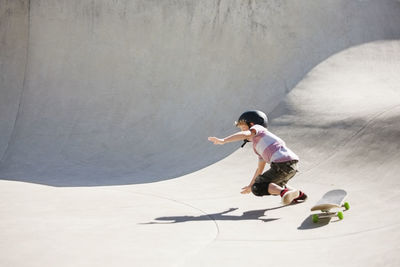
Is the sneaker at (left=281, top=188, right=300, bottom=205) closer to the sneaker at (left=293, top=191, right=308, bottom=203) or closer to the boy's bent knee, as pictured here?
the boy's bent knee

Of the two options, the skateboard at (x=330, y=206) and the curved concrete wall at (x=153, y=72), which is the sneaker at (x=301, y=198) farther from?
the curved concrete wall at (x=153, y=72)

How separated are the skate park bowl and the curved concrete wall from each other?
0.03m

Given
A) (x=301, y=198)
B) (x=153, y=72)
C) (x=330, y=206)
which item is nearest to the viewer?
(x=330, y=206)

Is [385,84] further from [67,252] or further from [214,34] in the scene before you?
[67,252]

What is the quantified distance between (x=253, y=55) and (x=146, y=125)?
8.65ft

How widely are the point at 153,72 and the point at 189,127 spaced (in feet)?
6.28

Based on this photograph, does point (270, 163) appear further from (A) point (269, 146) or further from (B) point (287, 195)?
(B) point (287, 195)

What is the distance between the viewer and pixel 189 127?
356 inches

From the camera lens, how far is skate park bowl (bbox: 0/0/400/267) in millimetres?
→ 4016

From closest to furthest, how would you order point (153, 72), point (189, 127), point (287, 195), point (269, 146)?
point (287, 195)
point (269, 146)
point (189, 127)
point (153, 72)

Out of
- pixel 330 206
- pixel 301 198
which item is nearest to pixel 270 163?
pixel 301 198

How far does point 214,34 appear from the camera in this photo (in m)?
10.4

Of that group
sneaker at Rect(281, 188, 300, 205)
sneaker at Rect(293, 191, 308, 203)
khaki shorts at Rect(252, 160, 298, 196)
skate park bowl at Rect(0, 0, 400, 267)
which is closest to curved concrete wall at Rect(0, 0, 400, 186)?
skate park bowl at Rect(0, 0, 400, 267)

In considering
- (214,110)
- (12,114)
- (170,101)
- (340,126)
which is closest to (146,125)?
(170,101)
